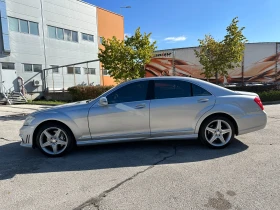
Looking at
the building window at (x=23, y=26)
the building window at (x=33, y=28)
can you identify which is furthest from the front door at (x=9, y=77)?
the building window at (x=33, y=28)

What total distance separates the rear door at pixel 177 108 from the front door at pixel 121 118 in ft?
0.61

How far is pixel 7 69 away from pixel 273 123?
18.8 meters

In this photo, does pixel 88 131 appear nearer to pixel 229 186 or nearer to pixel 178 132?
pixel 178 132

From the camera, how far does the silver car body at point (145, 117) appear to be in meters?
4.43

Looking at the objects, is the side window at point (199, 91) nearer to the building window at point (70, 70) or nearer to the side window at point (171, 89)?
the side window at point (171, 89)

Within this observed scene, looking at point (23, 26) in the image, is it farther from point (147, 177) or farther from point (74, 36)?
point (147, 177)

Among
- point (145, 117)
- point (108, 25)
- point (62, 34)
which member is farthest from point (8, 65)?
point (145, 117)

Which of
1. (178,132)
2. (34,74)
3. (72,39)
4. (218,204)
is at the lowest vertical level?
(218,204)

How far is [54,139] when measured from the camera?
449cm

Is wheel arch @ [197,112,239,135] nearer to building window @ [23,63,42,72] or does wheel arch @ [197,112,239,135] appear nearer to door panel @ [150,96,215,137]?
door panel @ [150,96,215,137]

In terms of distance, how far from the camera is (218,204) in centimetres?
264


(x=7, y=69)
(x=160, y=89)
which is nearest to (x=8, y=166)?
(x=160, y=89)

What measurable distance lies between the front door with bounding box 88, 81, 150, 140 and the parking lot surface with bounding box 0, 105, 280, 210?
1.38ft

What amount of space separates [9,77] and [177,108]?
58.0ft
